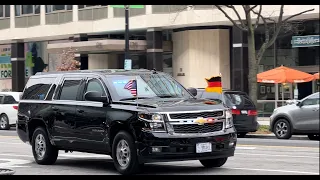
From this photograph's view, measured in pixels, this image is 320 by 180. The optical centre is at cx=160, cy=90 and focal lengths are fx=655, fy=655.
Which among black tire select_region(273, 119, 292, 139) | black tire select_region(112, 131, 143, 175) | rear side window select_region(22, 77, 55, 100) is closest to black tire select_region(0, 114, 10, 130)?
black tire select_region(273, 119, 292, 139)

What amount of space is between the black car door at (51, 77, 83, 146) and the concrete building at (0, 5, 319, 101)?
20.6 m

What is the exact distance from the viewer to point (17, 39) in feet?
144

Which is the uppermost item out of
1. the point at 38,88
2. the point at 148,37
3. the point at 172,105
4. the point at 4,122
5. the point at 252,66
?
the point at 148,37

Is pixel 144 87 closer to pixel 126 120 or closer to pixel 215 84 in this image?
pixel 126 120

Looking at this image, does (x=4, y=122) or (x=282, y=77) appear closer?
(x=4, y=122)

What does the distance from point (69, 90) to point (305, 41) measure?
22807 mm

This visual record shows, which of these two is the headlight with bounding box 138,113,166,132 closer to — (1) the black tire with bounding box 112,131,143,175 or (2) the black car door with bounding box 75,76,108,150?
(1) the black tire with bounding box 112,131,143,175

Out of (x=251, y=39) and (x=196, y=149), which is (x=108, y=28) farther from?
(x=196, y=149)

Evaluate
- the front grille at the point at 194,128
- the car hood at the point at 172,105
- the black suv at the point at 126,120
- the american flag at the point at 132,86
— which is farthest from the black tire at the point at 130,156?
the american flag at the point at 132,86

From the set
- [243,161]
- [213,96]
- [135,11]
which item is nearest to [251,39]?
[213,96]

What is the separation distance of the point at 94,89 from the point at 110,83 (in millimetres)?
448

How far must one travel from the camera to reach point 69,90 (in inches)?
489

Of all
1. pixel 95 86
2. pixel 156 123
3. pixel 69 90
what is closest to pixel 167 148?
pixel 156 123

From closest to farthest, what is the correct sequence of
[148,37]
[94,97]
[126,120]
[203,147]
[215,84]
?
[203,147] → [126,120] → [94,97] → [215,84] → [148,37]
